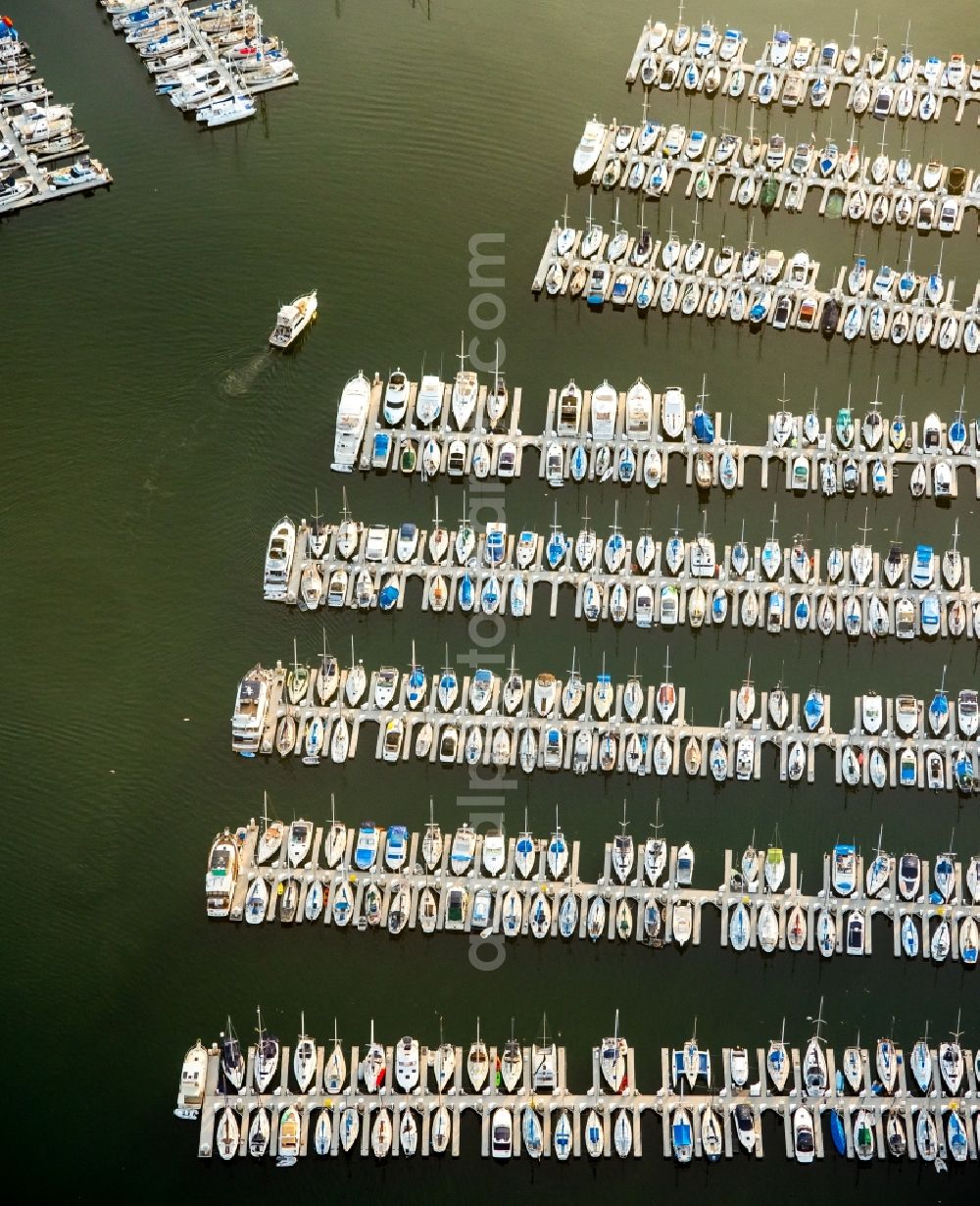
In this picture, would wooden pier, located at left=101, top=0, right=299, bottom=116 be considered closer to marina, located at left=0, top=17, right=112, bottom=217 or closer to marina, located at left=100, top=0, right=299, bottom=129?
marina, located at left=100, top=0, right=299, bottom=129

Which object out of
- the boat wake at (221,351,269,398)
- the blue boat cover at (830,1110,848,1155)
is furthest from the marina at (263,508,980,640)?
the blue boat cover at (830,1110,848,1155)

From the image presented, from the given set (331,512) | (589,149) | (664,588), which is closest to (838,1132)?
(664,588)

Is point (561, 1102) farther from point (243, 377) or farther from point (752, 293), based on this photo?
point (752, 293)

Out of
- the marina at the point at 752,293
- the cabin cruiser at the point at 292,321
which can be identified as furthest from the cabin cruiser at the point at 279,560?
the marina at the point at 752,293

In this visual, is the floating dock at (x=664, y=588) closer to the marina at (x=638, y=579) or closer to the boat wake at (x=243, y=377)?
the marina at (x=638, y=579)

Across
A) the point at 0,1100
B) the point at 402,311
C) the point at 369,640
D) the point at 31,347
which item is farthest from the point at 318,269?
the point at 0,1100
